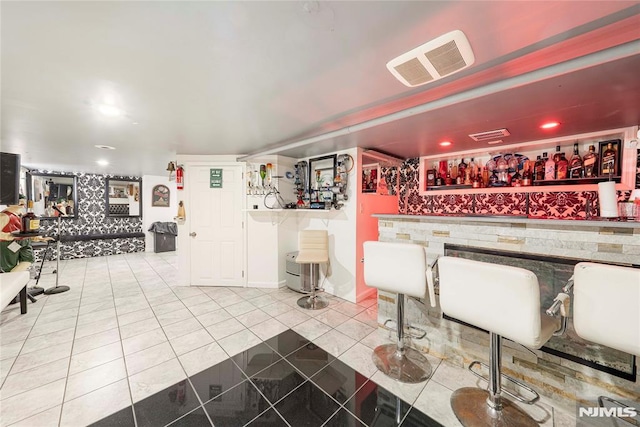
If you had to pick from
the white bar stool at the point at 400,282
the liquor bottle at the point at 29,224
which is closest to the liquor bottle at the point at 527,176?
the white bar stool at the point at 400,282

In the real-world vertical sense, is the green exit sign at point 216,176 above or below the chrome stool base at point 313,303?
above

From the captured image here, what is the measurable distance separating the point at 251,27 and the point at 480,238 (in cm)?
224

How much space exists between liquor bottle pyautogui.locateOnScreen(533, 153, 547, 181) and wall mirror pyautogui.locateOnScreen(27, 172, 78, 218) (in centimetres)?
987

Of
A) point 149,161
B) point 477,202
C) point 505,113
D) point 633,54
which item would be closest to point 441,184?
point 477,202

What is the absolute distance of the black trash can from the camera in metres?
7.21

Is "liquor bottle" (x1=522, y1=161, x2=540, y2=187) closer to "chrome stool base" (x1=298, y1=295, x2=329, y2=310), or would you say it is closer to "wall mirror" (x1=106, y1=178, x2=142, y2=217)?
"chrome stool base" (x1=298, y1=295, x2=329, y2=310)

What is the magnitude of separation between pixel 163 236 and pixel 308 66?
7.64m

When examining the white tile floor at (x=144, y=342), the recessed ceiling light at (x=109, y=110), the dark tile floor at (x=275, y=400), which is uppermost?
the recessed ceiling light at (x=109, y=110)

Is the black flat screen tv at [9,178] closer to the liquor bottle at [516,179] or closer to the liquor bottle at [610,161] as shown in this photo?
the liquor bottle at [516,179]

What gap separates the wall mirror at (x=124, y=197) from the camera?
274 inches

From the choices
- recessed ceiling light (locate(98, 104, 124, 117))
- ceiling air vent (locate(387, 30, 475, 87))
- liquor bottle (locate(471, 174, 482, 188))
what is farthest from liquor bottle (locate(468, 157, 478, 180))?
recessed ceiling light (locate(98, 104, 124, 117))

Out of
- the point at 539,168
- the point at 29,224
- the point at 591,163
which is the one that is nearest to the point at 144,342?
the point at 29,224

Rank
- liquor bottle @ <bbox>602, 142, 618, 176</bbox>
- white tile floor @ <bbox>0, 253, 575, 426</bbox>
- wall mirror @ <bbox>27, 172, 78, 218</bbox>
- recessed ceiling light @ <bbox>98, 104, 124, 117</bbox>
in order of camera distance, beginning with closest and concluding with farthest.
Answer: white tile floor @ <bbox>0, 253, 575, 426</bbox>
recessed ceiling light @ <bbox>98, 104, 124, 117</bbox>
liquor bottle @ <bbox>602, 142, 618, 176</bbox>
wall mirror @ <bbox>27, 172, 78, 218</bbox>

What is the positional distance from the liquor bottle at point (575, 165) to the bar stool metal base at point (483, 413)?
2770mm
